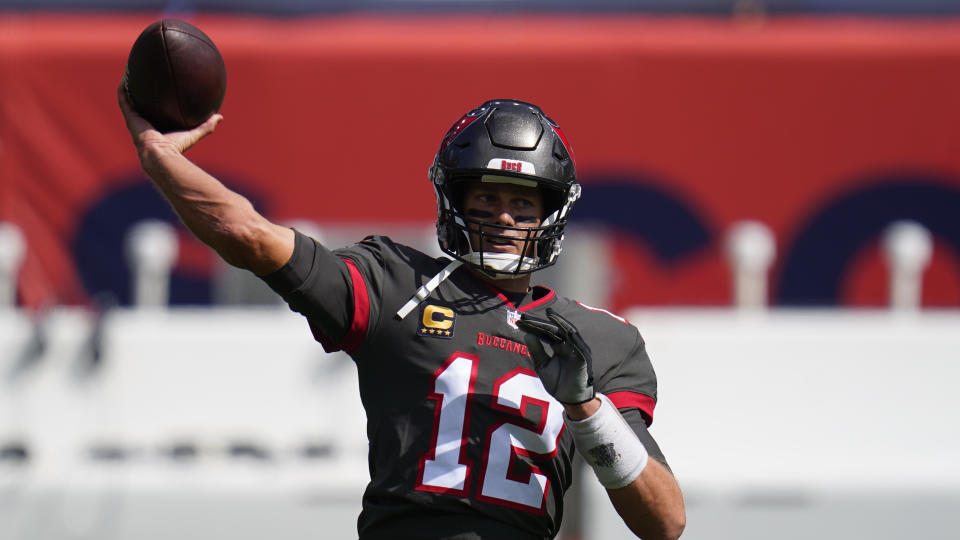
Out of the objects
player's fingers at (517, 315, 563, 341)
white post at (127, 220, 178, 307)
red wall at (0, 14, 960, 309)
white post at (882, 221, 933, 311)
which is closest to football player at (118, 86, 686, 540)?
player's fingers at (517, 315, 563, 341)

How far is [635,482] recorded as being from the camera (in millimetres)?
2785

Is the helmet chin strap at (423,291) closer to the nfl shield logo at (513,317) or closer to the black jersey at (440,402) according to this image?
the black jersey at (440,402)

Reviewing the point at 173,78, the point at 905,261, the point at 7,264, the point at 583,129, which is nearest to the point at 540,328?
the point at 173,78

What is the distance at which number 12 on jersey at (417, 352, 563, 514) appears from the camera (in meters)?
2.79

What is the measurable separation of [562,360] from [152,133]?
1.06m

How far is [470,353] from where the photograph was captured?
2.87 meters

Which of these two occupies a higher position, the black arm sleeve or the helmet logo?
the helmet logo

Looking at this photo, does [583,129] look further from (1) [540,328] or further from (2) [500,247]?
(1) [540,328]

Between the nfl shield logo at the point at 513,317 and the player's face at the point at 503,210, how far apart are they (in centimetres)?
15

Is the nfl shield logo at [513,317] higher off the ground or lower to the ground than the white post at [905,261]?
higher

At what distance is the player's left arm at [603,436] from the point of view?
8.70 ft

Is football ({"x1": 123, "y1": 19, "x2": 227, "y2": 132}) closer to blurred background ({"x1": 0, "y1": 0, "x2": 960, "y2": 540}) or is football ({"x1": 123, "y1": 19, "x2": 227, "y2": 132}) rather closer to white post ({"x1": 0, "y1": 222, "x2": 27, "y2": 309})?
white post ({"x1": 0, "y1": 222, "x2": 27, "y2": 309})

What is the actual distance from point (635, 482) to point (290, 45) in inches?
264

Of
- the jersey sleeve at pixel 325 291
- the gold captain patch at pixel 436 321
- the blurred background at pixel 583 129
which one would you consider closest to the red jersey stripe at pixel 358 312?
the jersey sleeve at pixel 325 291
